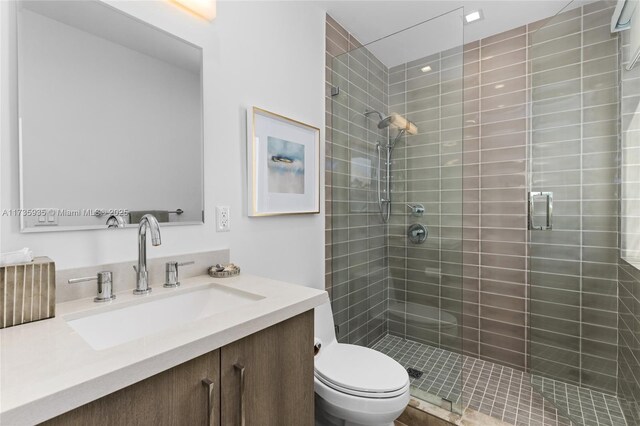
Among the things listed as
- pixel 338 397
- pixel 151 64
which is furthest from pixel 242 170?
pixel 338 397

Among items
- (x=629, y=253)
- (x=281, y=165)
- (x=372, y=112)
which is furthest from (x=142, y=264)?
(x=629, y=253)

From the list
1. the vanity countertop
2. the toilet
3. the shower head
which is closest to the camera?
the vanity countertop

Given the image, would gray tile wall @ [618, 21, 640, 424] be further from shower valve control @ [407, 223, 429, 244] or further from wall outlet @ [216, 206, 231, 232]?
wall outlet @ [216, 206, 231, 232]

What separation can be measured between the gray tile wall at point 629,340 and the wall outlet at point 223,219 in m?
1.92

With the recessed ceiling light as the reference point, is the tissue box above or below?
below

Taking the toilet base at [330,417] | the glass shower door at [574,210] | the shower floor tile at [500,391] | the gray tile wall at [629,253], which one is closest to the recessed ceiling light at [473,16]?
the glass shower door at [574,210]

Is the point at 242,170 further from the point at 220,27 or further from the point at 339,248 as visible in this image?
the point at 339,248

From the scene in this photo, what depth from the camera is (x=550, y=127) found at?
182 cm

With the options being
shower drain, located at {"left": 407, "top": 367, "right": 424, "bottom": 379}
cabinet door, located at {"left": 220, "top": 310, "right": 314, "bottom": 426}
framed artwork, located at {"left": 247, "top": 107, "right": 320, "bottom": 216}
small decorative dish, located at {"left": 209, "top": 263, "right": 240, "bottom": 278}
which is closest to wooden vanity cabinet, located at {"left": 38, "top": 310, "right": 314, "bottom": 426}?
cabinet door, located at {"left": 220, "top": 310, "right": 314, "bottom": 426}

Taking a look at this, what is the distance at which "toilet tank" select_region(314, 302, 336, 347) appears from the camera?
5.44 feet

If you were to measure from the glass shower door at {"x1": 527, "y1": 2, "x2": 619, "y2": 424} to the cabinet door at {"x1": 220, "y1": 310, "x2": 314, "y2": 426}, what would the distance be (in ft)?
5.33

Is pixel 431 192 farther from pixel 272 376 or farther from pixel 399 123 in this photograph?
pixel 272 376

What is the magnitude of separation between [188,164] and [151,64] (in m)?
0.40

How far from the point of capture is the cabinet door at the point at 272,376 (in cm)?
77
